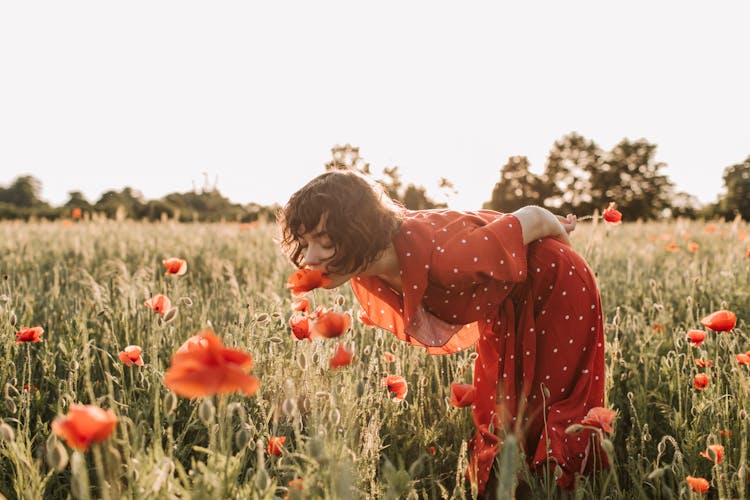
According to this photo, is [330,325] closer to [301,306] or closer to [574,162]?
[301,306]

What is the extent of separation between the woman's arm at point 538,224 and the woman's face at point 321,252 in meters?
0.55

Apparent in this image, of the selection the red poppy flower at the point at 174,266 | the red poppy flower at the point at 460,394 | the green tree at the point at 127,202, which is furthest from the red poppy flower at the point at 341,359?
the green tree at the point at 127,202

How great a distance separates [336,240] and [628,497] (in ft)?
3.34

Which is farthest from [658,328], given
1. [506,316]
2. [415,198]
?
[415,198]

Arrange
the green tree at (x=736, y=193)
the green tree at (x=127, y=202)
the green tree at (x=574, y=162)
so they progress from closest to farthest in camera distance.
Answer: the green tree at (x=127, y=202)
the green tree at (x=736, y=193)
the green tree at (x=574, y=162)

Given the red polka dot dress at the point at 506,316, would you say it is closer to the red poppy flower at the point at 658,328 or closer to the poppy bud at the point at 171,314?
the poppy bud at the point at 171,314

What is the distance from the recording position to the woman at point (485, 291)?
1.57 meters

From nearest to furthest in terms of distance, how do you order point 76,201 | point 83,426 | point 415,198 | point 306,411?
point 83,426 → point 306,411 → point 415,198 → point 76,201

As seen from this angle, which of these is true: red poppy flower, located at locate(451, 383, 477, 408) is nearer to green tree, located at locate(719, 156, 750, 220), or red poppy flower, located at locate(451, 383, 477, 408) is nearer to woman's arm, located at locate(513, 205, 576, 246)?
woman's arm, located at locate(513, 205, 576, 246)

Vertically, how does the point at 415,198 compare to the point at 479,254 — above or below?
above

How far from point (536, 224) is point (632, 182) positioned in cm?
4332

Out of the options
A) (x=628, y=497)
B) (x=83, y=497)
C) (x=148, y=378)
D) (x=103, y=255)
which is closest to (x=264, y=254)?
(x=103, y=255)

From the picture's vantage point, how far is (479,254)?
1.64 meters

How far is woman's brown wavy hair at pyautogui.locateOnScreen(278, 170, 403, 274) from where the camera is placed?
Answer: 1.53 m
